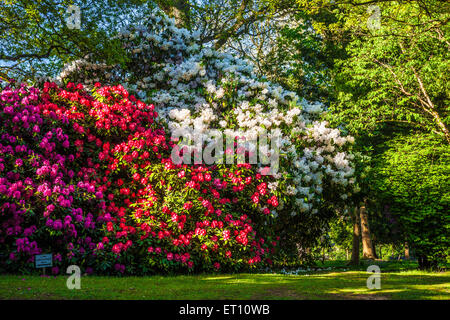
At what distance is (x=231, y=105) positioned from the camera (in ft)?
36.0

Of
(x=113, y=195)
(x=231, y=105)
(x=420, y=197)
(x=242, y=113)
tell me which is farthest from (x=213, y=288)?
(x=420, y=197)

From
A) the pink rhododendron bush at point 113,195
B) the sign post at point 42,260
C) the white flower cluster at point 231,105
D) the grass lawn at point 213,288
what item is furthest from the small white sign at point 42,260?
the white flower cluster at point 231,105

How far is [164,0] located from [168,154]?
9.49 m

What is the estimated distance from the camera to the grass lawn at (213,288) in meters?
4.95

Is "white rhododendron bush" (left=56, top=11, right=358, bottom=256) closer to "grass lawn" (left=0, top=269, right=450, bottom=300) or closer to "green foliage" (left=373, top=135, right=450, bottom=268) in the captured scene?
"green foliage" (left=373, top=135, right=450, bottom=268)

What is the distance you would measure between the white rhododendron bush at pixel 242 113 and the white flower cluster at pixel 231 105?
0.08 ft

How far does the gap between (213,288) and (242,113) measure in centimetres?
538

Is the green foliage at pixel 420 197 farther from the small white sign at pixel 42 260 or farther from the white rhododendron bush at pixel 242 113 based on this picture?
the small white sign at pixel 42 260

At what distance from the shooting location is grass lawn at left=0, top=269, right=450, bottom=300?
16.3ft

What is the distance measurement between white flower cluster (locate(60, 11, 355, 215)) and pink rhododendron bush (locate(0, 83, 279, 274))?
2.80 feet

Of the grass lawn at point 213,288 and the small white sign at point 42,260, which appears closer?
the grass lawn at point 213,288

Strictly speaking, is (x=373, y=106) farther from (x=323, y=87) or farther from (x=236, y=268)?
(x=236, y=268)

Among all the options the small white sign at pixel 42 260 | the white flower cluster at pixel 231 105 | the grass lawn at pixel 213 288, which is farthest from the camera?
the white flower cluster at pixel 231 105
